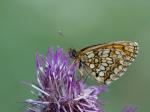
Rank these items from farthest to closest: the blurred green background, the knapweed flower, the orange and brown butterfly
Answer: the blurred green background, the orange and brown butterfly, the knapweed flower

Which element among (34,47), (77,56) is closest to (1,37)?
(34,47)

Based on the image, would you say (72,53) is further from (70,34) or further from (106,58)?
(70,34)

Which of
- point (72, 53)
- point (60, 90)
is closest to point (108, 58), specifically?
point (72, 53)

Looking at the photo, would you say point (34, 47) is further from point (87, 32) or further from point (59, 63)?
point (59, 63)

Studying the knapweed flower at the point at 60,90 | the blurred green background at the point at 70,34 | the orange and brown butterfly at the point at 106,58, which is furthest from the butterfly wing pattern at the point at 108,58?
the blurred green background at the point at 70,34

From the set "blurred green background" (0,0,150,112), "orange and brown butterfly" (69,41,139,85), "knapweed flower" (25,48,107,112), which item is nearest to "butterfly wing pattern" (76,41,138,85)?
"orange and brown butterfly" (69,41,139,85)

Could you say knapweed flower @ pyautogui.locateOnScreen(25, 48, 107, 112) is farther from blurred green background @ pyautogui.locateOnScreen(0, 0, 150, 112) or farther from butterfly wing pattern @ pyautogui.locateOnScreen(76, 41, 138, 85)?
blurred green background @ pyautogui.locateOnScreen(0, 0, 150, 112)
